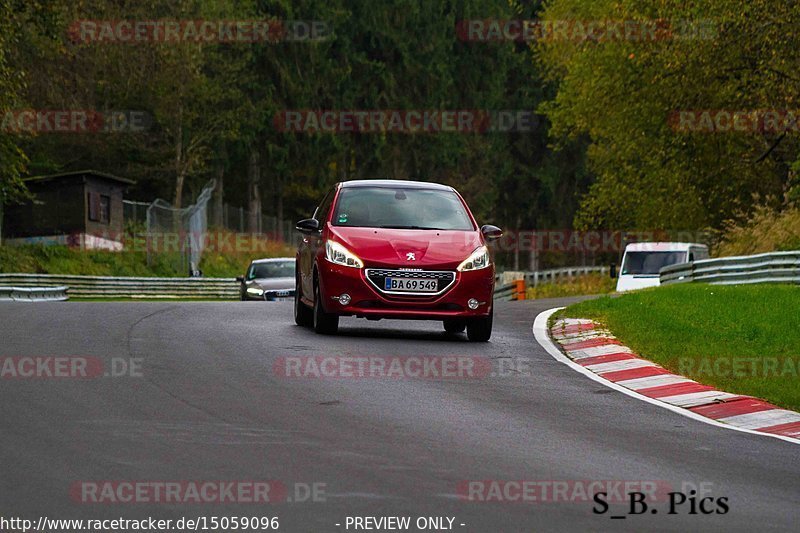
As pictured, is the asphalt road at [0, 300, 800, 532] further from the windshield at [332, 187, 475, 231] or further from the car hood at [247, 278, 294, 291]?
the car hood at [247, 278, 294, 291]

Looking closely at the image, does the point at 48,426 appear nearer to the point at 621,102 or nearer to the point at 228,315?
the point at 228,315

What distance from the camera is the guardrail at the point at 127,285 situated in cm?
4588

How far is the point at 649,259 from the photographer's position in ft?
131

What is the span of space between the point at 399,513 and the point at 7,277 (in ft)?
127

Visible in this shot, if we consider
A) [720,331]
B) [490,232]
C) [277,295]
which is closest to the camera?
[490,232]

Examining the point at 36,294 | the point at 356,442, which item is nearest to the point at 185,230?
the point at 36,294

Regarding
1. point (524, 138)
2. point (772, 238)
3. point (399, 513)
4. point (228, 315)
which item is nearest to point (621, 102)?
point (772, 238)

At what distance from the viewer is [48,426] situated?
33.6 ft

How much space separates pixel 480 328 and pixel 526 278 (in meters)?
39.7

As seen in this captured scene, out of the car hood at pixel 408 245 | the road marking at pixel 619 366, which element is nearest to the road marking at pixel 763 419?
the road marking at pixel 619 366

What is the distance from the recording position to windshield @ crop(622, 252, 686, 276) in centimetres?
3962

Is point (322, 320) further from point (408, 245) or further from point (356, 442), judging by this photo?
point (356, 442)

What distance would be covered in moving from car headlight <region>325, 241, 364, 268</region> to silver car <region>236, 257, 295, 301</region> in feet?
52.7

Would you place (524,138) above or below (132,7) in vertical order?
below
